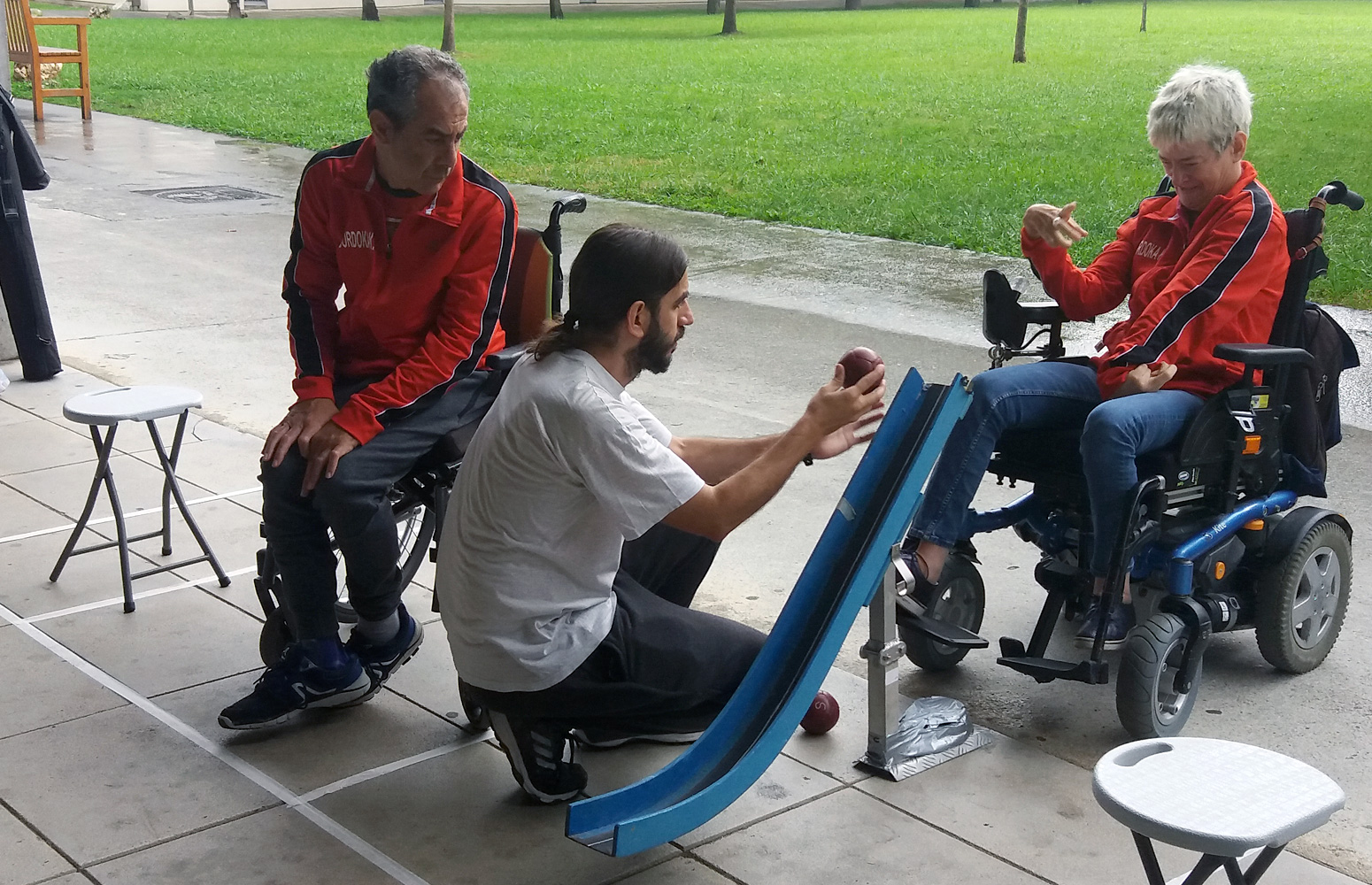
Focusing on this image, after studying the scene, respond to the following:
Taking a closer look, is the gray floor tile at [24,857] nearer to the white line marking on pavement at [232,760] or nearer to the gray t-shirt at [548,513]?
the white line marking on pavement at [232,760]

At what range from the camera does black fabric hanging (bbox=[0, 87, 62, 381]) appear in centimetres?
702

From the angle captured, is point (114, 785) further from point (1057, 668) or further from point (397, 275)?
point (1057, 668)

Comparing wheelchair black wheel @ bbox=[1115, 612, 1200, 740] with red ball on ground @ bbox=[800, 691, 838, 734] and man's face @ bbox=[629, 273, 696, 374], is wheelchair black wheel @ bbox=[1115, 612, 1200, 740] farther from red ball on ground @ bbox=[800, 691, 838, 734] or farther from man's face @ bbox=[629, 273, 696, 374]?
man's face @ bbox=[629, 273, 696, 374]

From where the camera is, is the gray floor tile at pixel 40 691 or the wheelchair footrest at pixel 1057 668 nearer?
the wheelchair footrest at pixel 1057 668

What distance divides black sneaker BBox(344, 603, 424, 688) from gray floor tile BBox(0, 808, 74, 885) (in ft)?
3.02

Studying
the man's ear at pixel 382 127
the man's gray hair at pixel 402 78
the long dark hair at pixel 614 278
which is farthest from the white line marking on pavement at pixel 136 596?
the long dark hair at pixel 614 278

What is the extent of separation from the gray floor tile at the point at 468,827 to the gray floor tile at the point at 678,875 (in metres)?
0.04

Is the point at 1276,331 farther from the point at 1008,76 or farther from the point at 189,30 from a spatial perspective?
the point at 189,30

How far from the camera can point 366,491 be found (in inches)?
146

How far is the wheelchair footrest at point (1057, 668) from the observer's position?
370 cm

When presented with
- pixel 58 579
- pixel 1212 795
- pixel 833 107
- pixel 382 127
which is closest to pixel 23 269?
pixel 58 579

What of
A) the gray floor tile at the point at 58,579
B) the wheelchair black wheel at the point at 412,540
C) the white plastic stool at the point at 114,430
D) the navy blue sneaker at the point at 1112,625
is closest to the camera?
the navy blue sneaker at the point at 1112,625

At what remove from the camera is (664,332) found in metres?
3.11

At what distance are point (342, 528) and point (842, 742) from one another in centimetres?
140
